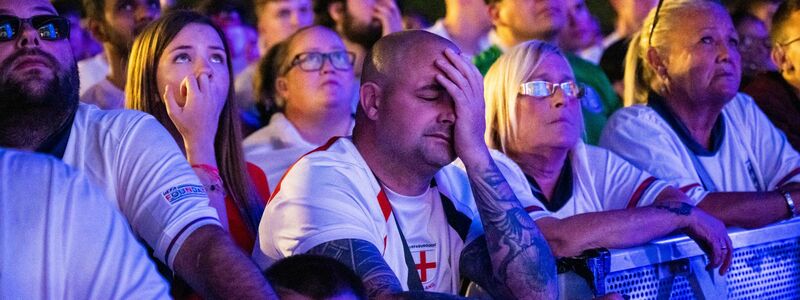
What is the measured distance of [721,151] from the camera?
173 inches

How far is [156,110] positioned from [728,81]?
209 cm

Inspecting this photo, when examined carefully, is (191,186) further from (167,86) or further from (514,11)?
(514,11)

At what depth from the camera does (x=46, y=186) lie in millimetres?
1499

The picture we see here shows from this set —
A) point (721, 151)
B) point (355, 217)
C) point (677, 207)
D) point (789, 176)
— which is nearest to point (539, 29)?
point (721, 151)

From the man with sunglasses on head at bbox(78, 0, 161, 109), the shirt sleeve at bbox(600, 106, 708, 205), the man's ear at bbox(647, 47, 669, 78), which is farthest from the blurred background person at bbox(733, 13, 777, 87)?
the man with sunglasses on head at bbox(78, 0, 161, 109)

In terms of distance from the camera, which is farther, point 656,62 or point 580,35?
point 580,35

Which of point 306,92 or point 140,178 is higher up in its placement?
point 140,178

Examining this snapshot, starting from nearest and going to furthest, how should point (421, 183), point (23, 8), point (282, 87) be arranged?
point (23, 8) < point (421, 183) < point (282, 87)

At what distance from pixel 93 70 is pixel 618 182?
2.84 m

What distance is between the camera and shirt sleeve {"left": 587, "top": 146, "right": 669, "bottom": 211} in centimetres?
387

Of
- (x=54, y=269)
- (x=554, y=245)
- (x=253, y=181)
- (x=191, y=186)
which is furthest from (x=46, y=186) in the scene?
(x=253, y=181)

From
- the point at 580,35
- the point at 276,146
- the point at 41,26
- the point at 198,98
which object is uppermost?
the point at 41,26

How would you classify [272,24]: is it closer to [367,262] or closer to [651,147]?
[651,147]

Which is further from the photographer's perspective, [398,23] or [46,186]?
[398,23]
